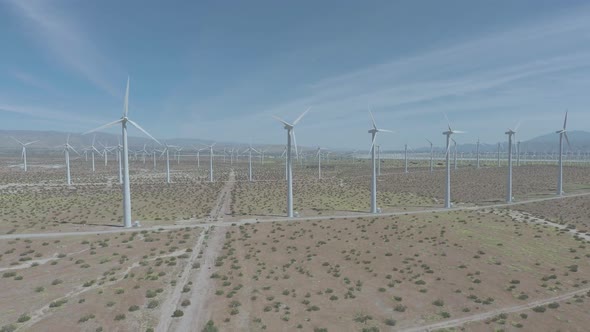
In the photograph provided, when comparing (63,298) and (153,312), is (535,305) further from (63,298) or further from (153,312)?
(63,298)

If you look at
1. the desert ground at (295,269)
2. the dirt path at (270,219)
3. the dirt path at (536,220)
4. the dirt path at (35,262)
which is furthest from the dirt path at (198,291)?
the dirt path at (536,220)

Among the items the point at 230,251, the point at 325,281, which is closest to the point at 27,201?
the point at 230,251

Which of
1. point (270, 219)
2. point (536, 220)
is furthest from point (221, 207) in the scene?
point (536, 220)

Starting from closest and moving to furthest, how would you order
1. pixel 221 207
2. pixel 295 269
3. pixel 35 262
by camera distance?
pixel 295 269, pixel 35 262, pixel 221 207

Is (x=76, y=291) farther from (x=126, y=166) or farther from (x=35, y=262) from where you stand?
(x=126, y=166)

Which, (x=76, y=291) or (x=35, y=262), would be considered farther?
(x=35, y=262)

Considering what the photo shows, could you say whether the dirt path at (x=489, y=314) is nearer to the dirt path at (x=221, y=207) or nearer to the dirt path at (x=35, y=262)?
the dirt path at (x=35, y=262)

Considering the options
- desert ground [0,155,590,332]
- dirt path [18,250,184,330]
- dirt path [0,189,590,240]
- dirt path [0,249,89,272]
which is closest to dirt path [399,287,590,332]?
desert ground [0,155,590,332]

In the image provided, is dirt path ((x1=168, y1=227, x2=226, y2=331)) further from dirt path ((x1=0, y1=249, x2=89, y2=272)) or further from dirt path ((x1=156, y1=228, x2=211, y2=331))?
dirt path ((x1=0, y1=249, x2=89, y2=272))
